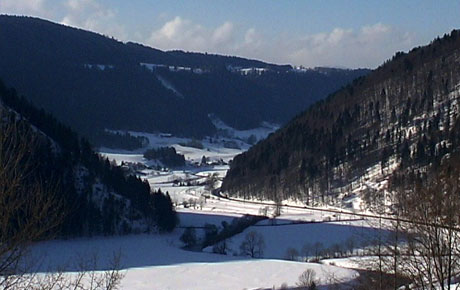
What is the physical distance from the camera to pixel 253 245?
57.4 metres

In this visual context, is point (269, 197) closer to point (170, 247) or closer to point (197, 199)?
point (197, 199)

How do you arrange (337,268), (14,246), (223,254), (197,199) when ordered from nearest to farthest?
(14,246)
(337,268)
(223,254)
(197,199)

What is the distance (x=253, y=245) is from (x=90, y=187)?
1819 centimetres

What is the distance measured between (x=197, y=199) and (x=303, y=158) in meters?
16.4

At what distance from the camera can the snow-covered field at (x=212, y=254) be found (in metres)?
40.1

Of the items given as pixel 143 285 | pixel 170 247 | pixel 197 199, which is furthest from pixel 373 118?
pixel 143 285

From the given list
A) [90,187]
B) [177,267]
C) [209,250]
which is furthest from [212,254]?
[90,187]

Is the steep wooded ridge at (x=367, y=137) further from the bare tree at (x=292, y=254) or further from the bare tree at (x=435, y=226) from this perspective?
the bare tree at (x=435, y=226)

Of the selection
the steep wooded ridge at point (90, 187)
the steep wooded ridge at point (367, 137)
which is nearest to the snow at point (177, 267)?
the steep wooded ridge at point (90, 187)

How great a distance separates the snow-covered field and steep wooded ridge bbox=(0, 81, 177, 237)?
5.98 ft

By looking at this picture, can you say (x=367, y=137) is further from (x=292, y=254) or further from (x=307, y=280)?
(x=307, y=280)

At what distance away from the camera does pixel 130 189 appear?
70688 mm

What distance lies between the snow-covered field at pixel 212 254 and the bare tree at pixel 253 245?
0.59 m

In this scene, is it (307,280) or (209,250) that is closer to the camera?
(307,280)
